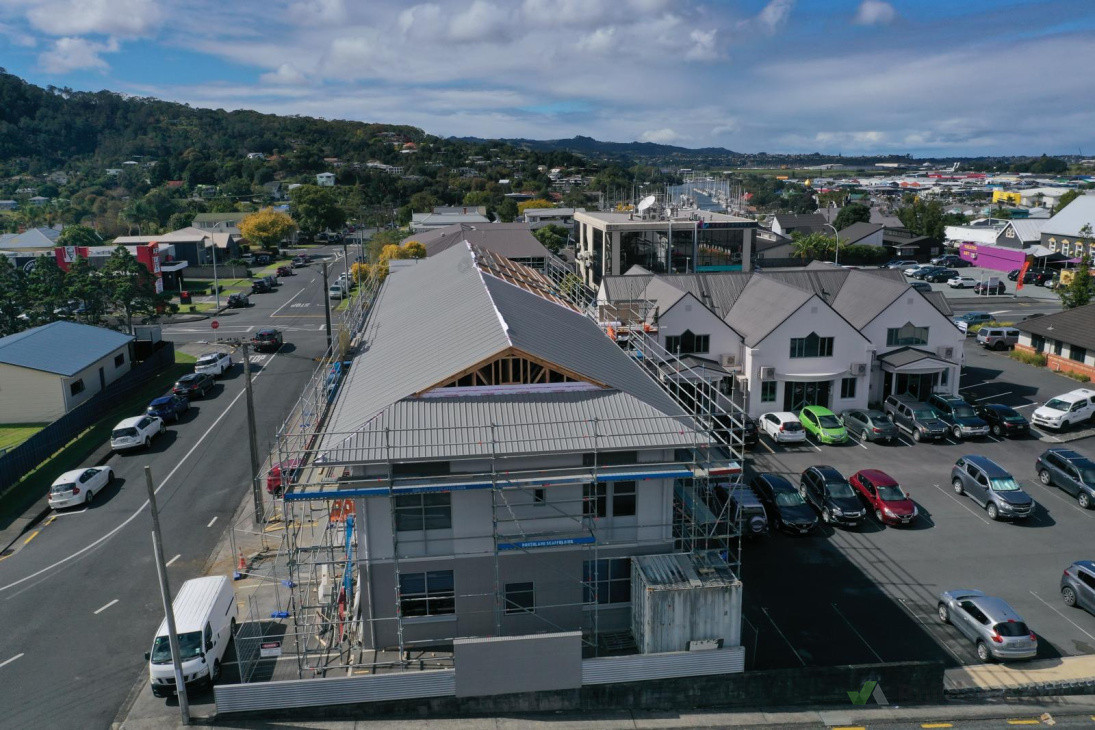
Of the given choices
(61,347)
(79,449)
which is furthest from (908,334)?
(61,347)

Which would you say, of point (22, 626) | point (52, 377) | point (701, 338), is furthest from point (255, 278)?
point (22, 626)

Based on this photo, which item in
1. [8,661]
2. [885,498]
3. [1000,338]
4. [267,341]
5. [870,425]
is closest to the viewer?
[8,661]

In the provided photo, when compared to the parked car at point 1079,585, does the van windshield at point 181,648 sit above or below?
above

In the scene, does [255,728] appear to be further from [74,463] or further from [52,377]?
[52,377]

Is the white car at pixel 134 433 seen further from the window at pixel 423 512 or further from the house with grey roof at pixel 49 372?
the window at pixel 423 512

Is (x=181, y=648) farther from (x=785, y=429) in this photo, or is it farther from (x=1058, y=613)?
(x=785, y=429)

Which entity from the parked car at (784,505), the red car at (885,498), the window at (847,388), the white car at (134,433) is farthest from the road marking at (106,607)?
the window at (847,388)
